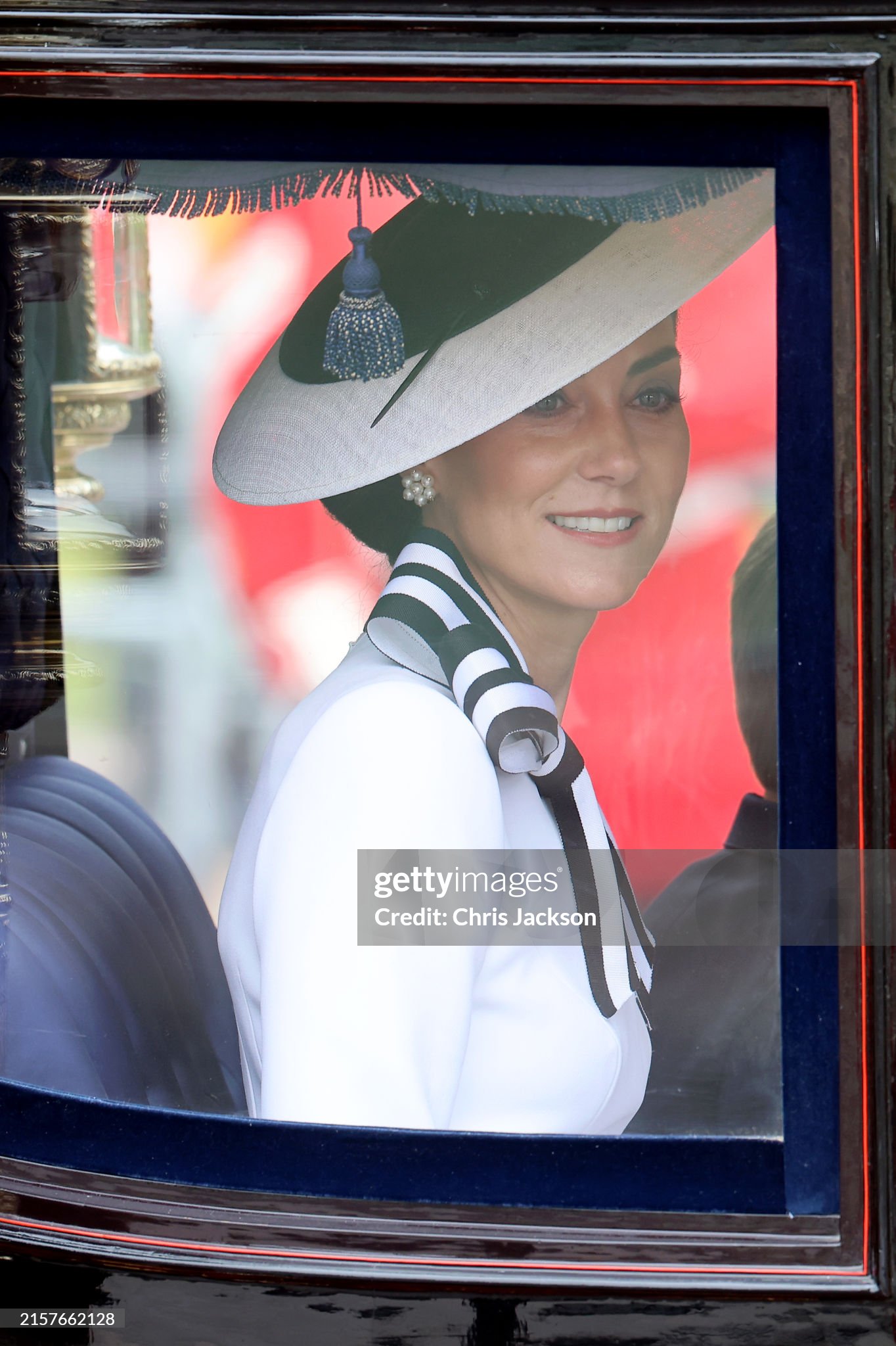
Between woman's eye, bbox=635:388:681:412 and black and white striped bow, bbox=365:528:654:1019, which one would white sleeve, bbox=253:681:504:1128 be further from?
woman's eye, bbox=635:388:681:412

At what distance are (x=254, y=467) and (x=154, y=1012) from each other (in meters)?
0.79

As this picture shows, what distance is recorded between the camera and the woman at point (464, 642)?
Answer: 4.99 ft

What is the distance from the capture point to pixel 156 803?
163 cm

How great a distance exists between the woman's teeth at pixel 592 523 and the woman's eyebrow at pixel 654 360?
0.19 m

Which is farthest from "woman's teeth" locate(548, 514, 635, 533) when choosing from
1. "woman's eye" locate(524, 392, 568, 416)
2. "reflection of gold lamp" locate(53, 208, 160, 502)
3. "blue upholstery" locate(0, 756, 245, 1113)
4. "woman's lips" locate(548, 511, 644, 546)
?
"blue upholstery" locate(0, 756, 245, 1113)

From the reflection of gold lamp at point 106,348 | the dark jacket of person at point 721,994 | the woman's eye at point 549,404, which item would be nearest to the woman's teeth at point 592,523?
the woman's eye at point 549,404

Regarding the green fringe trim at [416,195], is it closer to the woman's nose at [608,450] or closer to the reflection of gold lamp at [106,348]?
the reflection of gold lamp at [106,348]

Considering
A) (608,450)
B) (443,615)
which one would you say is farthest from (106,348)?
(608,450)

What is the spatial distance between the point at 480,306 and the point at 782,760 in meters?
0.73

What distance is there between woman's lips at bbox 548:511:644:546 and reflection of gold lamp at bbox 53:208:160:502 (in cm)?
59

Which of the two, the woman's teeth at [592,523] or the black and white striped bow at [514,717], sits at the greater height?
the woman's teeth at [592,523]

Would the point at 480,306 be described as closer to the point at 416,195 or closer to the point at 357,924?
the point at 416,195

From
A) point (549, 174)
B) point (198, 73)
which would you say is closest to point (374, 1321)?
point (549, 174)

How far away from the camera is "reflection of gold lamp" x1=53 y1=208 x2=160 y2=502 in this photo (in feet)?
5.08
